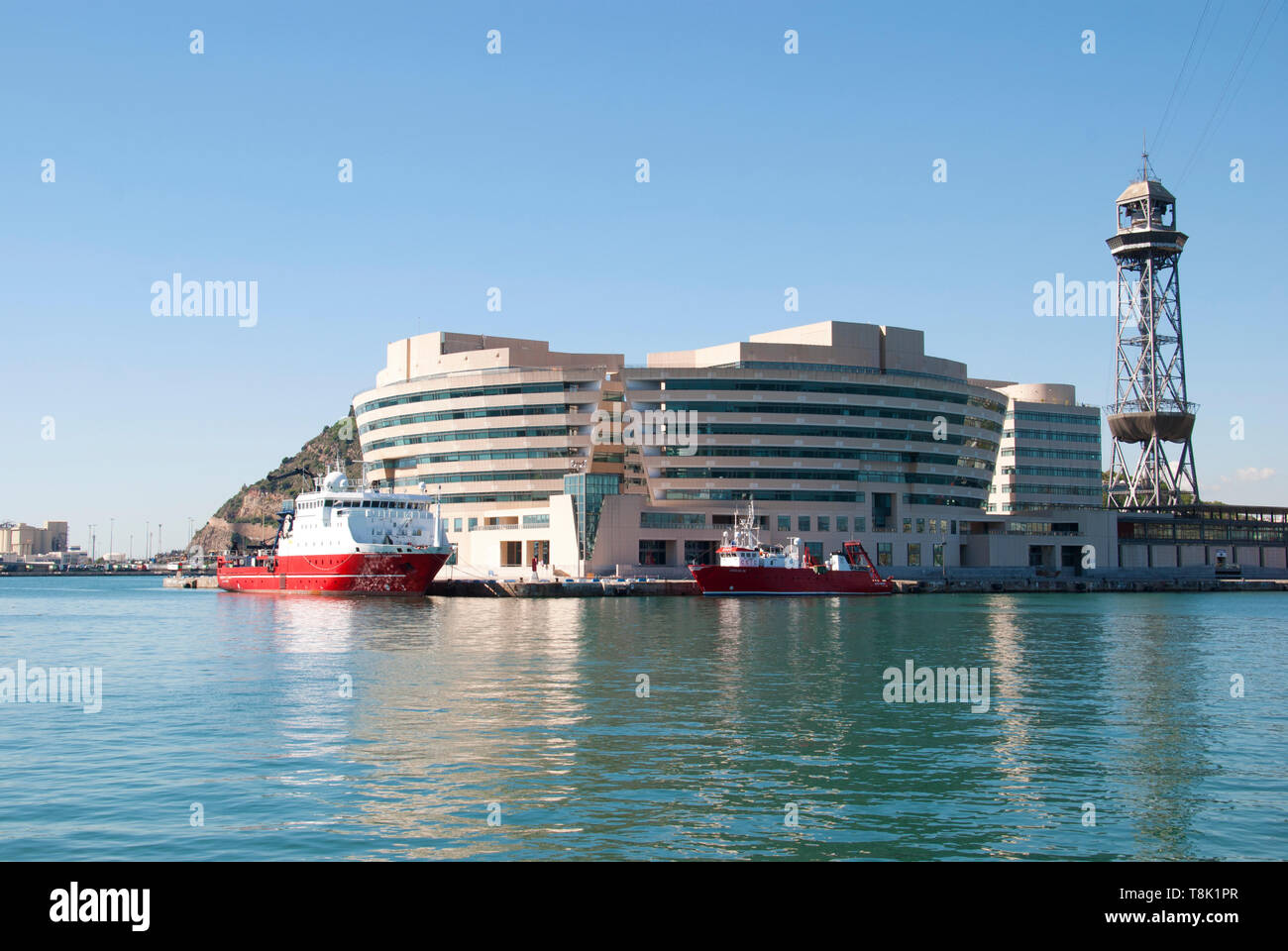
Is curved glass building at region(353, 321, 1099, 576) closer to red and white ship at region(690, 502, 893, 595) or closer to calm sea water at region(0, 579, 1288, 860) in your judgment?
red and white ship at region(690, 502, 893, 595)

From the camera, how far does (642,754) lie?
25578 mm

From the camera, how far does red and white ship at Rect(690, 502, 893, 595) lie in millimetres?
106688

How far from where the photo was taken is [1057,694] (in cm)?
3688

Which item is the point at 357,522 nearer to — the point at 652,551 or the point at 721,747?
the point at 652,551

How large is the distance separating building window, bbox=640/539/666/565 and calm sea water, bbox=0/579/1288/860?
2781 inches

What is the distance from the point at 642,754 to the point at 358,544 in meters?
85.2

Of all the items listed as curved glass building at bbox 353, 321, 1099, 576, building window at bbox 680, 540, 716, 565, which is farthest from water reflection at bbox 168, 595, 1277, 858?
curved glass building at bbox 353, 321, 1099, 576

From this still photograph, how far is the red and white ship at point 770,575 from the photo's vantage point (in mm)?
106688

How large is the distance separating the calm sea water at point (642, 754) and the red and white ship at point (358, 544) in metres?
48.2

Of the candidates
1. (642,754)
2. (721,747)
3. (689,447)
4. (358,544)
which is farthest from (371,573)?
(642,754)

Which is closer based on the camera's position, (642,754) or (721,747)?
(642,754)

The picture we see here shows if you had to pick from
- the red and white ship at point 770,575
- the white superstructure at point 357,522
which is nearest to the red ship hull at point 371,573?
the white superstructure at point 357,522

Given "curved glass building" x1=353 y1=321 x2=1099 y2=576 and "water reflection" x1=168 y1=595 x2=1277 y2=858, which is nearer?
"water reflection" x1=168 y1=595 x2=1277 y2=858
